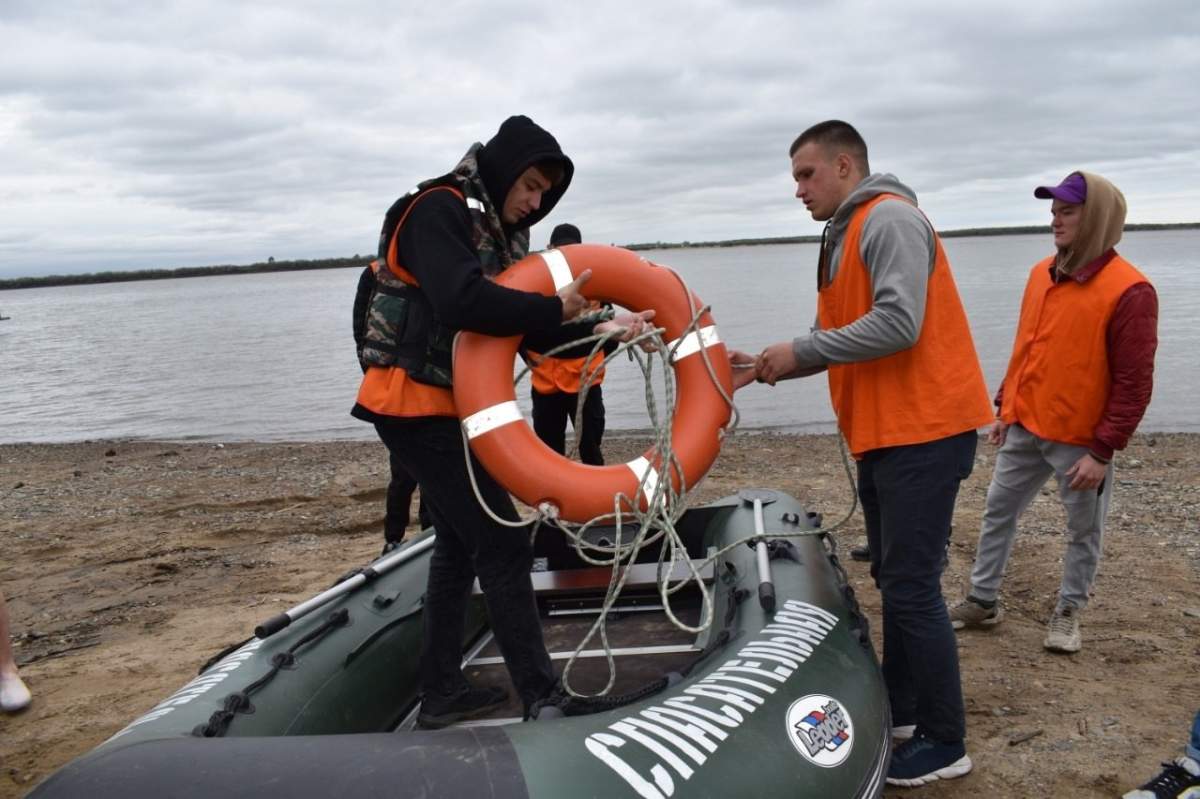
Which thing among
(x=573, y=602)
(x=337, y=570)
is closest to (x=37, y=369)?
(x=337, y=570)

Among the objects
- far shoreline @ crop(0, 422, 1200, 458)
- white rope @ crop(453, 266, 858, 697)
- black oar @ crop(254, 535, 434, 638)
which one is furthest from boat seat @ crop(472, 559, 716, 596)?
far shoreline @ crop(0, 422, 1200, 458)

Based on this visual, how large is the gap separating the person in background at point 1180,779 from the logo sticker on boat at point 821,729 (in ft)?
2.65

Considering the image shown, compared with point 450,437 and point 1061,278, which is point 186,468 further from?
point 1061,278

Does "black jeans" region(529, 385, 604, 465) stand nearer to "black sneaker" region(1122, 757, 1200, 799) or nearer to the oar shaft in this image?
the oar shaft

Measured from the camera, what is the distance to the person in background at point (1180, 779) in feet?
7.01

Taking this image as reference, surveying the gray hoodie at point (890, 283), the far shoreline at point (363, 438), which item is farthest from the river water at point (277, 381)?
the gray hoodie at point (890, 283)

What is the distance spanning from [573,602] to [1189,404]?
34.0 feet

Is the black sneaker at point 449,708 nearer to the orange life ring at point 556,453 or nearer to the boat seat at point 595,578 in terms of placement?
the orange life ring at point 556,453

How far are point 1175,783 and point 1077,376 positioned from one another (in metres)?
1.26

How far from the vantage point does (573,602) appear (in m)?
3.45

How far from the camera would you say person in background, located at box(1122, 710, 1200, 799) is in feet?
7.01

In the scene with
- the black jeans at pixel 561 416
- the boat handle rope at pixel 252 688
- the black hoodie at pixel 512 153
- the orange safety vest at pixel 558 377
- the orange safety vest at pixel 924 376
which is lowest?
the boat handle rope at pixel 252 688

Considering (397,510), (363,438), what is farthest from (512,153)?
(363,438)

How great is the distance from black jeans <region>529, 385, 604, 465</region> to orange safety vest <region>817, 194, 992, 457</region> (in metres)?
2.29
